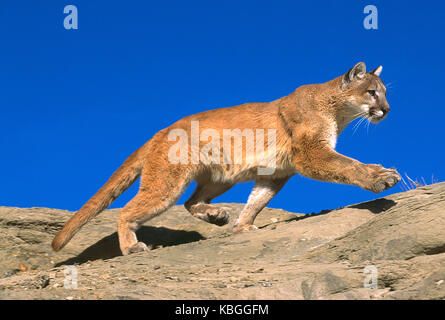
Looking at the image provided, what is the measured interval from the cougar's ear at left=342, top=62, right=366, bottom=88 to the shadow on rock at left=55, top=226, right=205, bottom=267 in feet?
12.2

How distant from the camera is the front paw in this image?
6.84m

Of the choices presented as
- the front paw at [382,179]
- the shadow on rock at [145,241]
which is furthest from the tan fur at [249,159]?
the shadow on rock at [145,241]

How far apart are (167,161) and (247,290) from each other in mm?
3708

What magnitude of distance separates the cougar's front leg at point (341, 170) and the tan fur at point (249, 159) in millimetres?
15

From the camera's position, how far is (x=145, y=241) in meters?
9.02

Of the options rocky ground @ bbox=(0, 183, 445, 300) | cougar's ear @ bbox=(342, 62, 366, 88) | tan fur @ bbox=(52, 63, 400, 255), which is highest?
cougar's ear @ bbox=(342, 62, 366, 88)

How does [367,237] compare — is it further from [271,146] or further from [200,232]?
[200,232]

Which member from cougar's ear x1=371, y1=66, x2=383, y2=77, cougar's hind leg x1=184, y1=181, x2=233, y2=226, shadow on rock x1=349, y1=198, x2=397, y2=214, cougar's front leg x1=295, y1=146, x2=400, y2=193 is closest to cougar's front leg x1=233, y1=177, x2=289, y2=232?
cougar's hind leg x1=184, y1=181, x2=233, y2=226

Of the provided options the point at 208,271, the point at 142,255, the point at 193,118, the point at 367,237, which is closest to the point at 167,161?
the point at 193,118

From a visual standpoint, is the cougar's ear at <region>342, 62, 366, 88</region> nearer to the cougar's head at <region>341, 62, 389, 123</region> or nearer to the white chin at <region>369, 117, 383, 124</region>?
the cougar's head at <region>341, 62, 389, 123</region>

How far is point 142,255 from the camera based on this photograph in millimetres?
6809

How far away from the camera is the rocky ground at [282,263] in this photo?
4.27 metres

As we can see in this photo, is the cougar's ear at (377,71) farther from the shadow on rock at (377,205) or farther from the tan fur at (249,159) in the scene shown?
the shadow on rock at (377,205)

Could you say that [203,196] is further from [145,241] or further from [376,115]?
[376,115]
